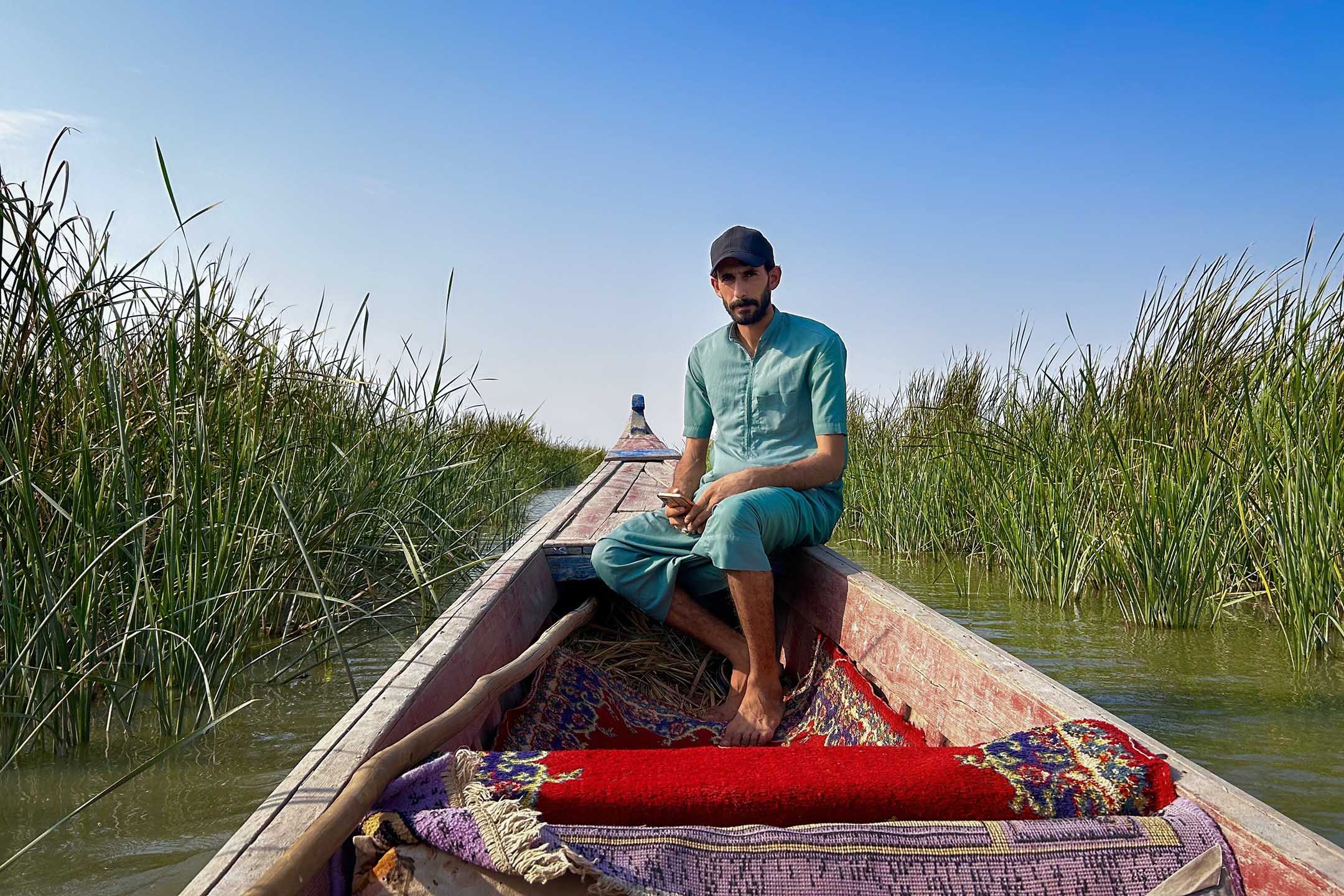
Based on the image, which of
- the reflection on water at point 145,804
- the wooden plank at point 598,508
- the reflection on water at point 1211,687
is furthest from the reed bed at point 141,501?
the reflection on water at point 1211,687

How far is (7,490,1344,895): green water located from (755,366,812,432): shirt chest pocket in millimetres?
1272

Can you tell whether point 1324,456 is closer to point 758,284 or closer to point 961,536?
point 758,284

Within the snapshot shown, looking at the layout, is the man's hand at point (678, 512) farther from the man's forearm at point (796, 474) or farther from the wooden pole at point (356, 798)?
the wooden pole at point (356, 798)

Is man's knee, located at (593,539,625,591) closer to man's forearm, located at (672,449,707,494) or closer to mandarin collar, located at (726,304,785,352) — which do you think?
man's forearm, located at (672,449,707,494)

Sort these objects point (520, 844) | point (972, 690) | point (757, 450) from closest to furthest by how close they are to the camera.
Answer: point (520, 844)
point (972, 690)
point (757, 450)

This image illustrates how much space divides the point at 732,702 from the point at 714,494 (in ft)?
1.69

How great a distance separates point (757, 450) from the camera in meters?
2.49

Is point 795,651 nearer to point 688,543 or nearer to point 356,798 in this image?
point 688,543

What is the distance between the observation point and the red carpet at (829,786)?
0.99m

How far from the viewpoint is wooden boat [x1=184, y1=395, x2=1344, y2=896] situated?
0.88 meters

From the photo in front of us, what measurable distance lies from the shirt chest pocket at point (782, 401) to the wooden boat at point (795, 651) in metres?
0.37

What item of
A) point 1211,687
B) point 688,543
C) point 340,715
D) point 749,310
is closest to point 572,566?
point 688,543

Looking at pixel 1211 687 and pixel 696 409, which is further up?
pixel 696 409

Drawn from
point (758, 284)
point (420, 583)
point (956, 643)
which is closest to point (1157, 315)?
point (758, 284)
